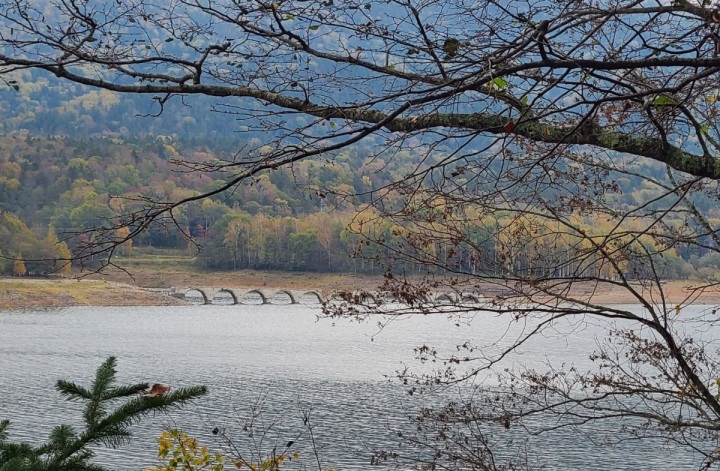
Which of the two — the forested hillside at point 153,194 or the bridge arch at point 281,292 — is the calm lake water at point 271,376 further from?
the bridge arch at point 281,292

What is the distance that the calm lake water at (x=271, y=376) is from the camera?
1494cm

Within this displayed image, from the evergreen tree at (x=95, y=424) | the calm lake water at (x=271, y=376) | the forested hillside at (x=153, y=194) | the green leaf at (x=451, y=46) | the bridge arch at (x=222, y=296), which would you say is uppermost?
the forested hillside at (x=153, y=194)

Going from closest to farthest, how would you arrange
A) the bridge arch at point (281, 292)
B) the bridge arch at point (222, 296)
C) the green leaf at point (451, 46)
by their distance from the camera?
the green leaf at point (451, 46), the bridge arch at point (281, 292), the bridge arch at point (222, 296)

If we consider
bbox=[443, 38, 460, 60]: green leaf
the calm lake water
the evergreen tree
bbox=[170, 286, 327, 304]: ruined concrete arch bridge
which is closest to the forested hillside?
bbox=[170, 286, 327, 304]: ruined concrete arch bridge

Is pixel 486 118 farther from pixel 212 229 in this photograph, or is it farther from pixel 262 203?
pixel 262 203

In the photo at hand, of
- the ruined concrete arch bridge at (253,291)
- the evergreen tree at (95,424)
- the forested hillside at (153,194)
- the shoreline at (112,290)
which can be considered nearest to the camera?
the evergreen tree at (95,424)

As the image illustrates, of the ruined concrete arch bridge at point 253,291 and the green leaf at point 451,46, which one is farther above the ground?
the green leaf at point 451,46

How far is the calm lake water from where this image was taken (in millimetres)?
14938

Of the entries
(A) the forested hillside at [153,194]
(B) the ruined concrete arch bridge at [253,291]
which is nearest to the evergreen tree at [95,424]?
(A) the forested hillside at [153,194]

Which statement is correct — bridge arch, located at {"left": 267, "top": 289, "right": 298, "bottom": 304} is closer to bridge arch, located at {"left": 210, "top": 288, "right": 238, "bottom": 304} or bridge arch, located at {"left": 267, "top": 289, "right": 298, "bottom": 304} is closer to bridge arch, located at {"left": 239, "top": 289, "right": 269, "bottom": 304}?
bridge arch, located at {"left": 239, "top": 289, "right": 269, "bottom": 304}

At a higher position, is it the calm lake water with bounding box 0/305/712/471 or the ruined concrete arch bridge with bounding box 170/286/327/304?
the ruined concrete arch bridge with bounding box 170/286/327/304

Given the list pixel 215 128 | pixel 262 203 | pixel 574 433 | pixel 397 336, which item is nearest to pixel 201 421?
pixel 574 433

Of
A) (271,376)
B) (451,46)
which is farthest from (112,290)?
(451,46)

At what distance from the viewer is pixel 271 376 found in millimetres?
24094
